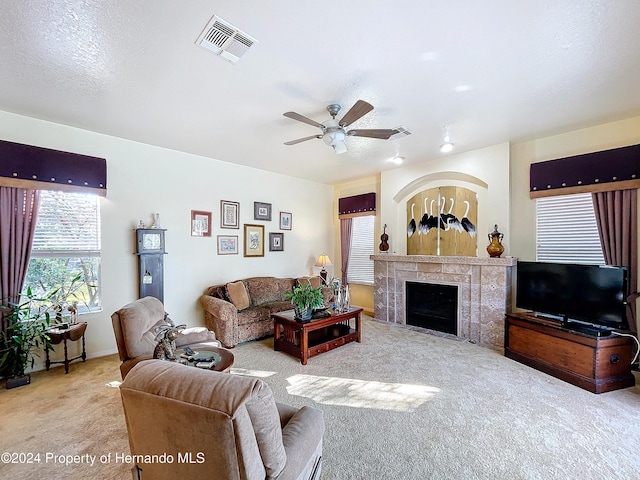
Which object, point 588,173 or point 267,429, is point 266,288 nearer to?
point 267,429

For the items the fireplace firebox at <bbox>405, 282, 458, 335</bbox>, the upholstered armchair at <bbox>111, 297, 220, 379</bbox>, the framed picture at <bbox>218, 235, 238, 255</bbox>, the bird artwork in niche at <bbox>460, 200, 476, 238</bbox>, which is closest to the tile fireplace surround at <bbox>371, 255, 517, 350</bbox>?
the fireplace firebox at <bbox>405, 282, 458, 335</bbox>

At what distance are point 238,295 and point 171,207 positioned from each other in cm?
166

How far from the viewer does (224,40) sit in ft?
6.38

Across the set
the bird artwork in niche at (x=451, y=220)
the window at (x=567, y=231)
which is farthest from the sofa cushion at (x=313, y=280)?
the window at (x=567, y=231)

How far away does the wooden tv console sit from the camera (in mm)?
2820

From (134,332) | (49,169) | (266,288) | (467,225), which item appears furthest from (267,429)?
(467,225)

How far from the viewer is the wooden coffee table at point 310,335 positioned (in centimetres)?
349

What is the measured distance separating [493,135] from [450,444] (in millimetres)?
3531

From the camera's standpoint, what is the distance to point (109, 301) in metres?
3.73

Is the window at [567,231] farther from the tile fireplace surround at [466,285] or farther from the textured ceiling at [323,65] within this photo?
the textured ceiling at [323,65]

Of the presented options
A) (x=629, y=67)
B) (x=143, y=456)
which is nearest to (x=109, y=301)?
(x=143, y=456)

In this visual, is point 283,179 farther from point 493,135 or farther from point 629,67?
point 629,67

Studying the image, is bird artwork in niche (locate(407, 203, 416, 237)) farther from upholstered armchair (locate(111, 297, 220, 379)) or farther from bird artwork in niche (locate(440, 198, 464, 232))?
upholstered armchair (locate(111, 297, 220, 379))

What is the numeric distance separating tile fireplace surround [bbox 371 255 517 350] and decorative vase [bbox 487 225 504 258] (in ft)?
0.36
